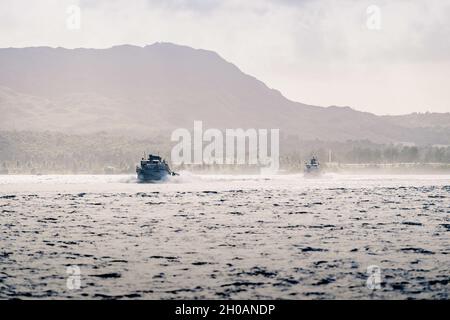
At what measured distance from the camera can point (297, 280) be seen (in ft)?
89.2

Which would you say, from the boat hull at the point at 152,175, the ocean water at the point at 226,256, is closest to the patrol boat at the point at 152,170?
the boat hull at the point at 152,175

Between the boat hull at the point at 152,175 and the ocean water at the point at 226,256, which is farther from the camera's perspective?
the boat hull at the point at 152,175

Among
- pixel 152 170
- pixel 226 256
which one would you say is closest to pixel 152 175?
pixel 152 170

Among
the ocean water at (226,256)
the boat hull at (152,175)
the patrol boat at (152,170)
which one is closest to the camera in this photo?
the ocean water at (226,256)

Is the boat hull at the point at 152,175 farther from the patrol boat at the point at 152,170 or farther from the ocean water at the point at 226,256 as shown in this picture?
the ocean water at the point at 226,256

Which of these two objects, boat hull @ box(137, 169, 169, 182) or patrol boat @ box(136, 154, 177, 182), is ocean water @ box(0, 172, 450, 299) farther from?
boat hull @ box(137, 169, 169, 182)

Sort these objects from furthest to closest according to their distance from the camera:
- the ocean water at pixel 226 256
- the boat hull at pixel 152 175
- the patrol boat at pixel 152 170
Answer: the boat hull at pixel 152 175
the patrol boat at pixel 152 170
the ocean water at pixel 226 256

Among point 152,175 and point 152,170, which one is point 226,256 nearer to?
point 152,170

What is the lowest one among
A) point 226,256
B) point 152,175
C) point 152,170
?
point 226,256

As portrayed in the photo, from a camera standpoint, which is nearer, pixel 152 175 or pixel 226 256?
pixel 226 256

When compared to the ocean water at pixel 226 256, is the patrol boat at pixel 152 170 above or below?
above
